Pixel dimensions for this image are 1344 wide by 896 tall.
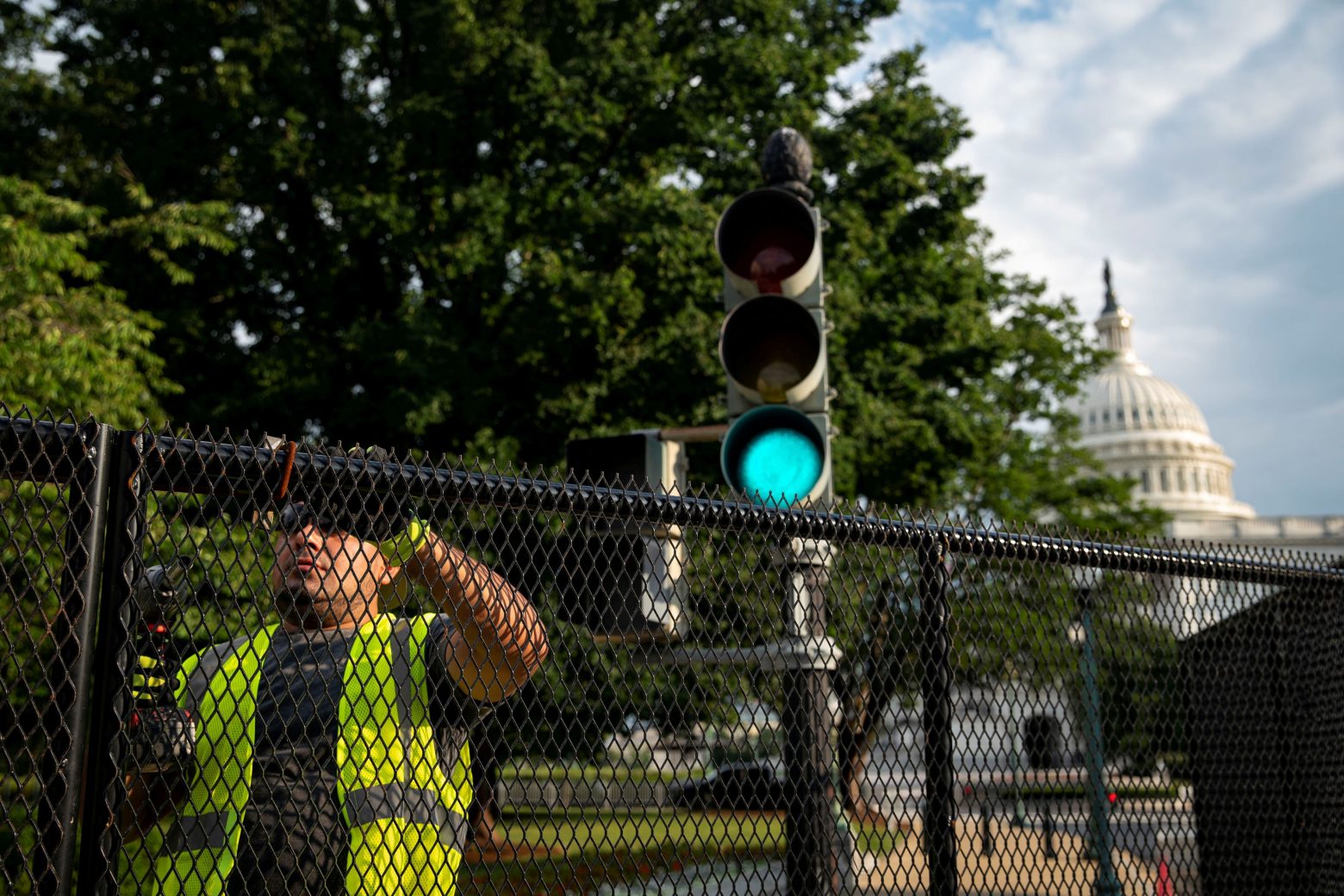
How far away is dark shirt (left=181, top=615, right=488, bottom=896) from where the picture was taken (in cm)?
256

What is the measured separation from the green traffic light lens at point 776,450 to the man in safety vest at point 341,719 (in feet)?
7.17

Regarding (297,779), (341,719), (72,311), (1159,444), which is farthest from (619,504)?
(1159,444)

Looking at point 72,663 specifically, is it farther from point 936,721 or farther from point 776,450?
point 776,450

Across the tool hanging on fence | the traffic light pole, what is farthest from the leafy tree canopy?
the tool hanging on fence

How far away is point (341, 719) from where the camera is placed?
2682mm

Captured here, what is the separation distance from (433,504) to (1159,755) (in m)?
3.06

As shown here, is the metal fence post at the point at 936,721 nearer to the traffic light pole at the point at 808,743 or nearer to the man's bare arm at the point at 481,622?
the traffic light pole at the point at 808,743

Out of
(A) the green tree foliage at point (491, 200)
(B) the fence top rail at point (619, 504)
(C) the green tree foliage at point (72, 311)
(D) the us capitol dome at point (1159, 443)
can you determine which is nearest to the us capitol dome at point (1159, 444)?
(D) the us capitol dome at point (1159, 443)

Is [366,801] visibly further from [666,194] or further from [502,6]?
[502,6]

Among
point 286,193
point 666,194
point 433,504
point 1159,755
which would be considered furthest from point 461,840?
point 286,193

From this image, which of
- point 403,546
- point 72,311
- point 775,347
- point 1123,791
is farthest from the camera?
point 72,311

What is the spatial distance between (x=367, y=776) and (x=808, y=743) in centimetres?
146

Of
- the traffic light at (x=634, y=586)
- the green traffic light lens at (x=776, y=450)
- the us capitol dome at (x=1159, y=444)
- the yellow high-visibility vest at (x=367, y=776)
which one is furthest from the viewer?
the us capitol dome at (x=1159, y=444)

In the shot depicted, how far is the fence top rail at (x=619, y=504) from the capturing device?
2418 millimetres
